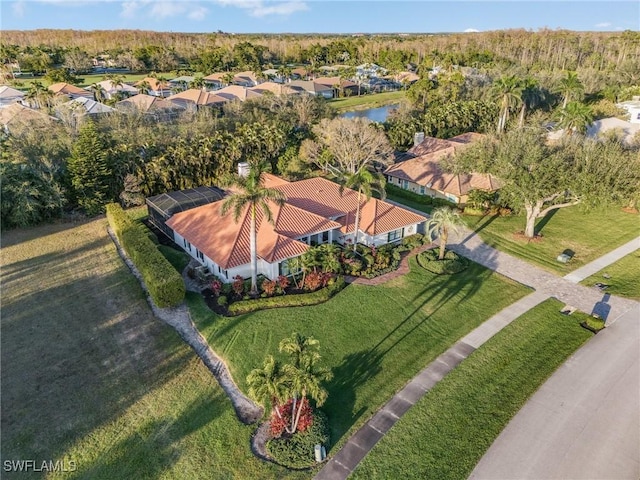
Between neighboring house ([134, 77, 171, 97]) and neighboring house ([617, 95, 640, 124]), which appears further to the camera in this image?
neighboring house ([134, 77, 171, 97])

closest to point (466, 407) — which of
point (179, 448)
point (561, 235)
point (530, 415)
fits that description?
point (530, 415)

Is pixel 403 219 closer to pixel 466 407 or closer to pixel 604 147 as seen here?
pixel 604 147

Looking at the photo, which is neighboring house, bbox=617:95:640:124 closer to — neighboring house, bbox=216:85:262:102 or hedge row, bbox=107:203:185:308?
neighboring house, bbox=216:85:262:102

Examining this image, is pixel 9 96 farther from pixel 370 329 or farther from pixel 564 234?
pixel 564 234

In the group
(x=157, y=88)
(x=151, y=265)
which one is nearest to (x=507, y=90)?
(x=151, y=265)

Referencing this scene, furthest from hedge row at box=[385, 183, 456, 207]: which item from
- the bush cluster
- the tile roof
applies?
the bush cluster

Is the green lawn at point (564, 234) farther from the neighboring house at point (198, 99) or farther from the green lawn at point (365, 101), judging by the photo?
the green lawn at point (365, 101)

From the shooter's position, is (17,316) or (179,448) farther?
(17,316)
